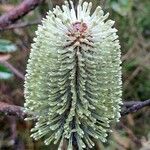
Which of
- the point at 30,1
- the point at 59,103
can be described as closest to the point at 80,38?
the point at 59,103

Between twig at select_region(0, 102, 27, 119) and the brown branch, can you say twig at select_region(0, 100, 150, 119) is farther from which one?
the brown branch

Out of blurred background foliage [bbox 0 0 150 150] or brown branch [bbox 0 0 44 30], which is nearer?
brown branch [bbox 0 0 44 30]

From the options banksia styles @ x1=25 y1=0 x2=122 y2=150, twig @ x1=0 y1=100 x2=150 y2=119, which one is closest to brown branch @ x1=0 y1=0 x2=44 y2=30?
twig @ x1=0 y1=100 x2=150 y2=119

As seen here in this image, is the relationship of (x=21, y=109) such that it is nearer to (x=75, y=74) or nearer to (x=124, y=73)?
(x=75, y=74)

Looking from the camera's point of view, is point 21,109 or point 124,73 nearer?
point 21,109

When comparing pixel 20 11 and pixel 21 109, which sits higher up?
pixel 20 11

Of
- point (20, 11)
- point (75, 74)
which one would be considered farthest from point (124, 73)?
point (75, 74)

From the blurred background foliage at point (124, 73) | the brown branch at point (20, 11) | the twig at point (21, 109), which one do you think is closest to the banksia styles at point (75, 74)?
the twig at point (21, 109)

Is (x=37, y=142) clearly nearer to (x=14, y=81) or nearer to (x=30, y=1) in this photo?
(x=14, y=81)
